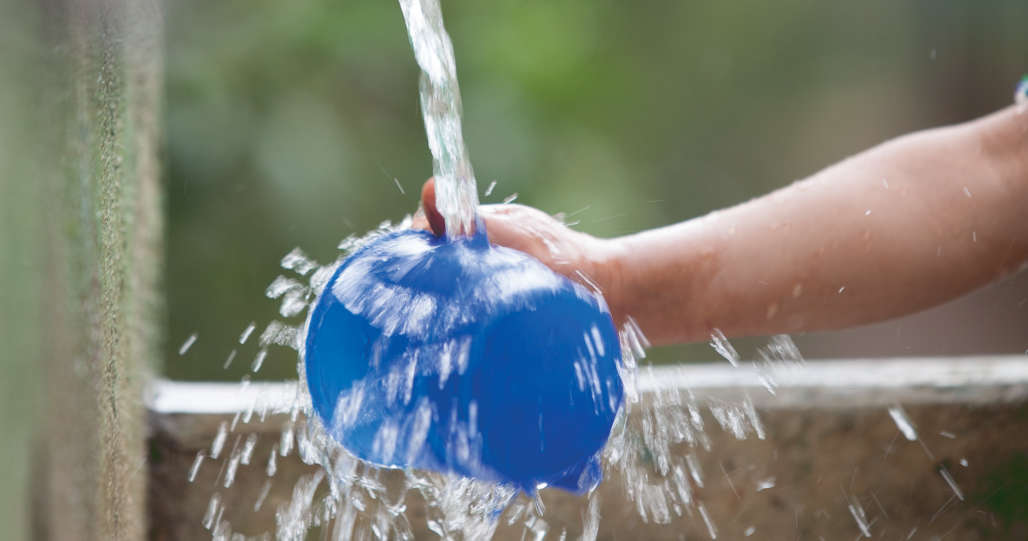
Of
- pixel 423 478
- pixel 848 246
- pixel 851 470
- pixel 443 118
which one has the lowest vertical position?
pixel 851 470

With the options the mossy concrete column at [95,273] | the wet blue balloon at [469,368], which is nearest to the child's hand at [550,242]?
the wet blue balloon at [469,368]

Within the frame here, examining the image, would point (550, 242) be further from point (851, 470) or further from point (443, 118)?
point (851, 470)

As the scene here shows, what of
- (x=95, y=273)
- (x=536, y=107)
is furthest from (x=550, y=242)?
(x=536, y=107)

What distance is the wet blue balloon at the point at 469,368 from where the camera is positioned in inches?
29.6

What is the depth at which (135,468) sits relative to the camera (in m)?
1.17

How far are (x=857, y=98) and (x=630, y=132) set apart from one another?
1120mm

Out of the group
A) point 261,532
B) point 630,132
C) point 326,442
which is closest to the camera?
point 326,442

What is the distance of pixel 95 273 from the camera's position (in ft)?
2.74

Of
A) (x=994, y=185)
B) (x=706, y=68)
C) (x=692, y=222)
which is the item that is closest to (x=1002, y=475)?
(x=994, y=185)

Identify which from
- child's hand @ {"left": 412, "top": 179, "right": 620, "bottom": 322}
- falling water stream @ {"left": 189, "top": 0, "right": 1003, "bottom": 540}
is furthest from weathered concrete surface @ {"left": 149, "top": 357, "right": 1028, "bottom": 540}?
child's hand @ {"left": 412, "top": 179, "right": 620, "bottom": 322}

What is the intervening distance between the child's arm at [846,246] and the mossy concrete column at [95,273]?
46cm

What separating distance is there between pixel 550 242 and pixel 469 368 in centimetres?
26

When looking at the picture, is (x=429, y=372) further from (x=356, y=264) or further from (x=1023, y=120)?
(x=1023, y=120)

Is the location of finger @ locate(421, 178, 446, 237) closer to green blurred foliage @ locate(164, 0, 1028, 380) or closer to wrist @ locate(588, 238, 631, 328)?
wrist @ locate(588, 238, 631, 328)
